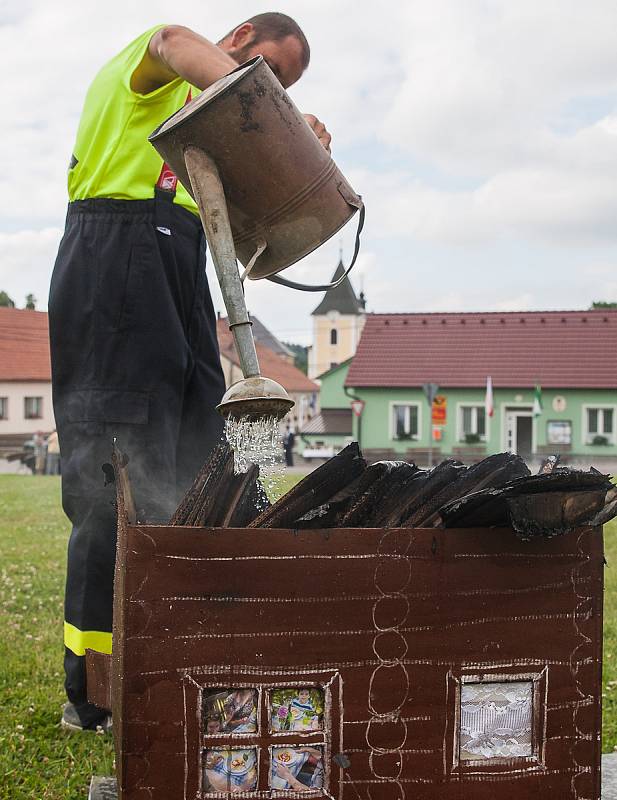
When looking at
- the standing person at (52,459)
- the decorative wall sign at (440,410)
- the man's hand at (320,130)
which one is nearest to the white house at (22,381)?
the standing person at (52,459)

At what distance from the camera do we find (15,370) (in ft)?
138

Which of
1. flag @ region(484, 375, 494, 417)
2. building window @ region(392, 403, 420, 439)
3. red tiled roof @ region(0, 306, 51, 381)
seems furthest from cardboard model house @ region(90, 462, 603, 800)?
red tiled roof @ region(0, 306, 51, 381)

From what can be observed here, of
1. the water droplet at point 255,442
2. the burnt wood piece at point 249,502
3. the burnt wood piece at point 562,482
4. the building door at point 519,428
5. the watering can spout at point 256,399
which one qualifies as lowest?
the burnt wood piece at point 249,502

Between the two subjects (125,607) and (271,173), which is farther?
(271,173)

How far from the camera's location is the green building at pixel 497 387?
33938 millimetres

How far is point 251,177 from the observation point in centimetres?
200

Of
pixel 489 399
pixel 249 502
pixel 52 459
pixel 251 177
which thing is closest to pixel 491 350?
pixel 489 399

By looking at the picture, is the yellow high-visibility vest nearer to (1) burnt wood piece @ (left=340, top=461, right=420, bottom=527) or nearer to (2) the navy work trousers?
(2) the navy work trousers

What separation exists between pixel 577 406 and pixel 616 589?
29635 millimetres

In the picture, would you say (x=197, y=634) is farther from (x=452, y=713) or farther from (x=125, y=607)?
(x=452, y=713)

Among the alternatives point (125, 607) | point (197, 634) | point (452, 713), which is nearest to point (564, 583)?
point (452, 713)

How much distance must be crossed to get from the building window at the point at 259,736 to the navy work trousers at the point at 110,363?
78cm

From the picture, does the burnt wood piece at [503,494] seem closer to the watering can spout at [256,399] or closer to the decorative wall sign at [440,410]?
the watering can spout at [256,399]

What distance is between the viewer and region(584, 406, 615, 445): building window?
111ft
